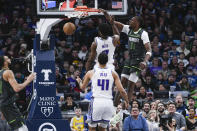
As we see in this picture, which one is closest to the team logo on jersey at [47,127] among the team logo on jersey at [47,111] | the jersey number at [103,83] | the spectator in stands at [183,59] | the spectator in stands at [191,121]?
the team logo on jersey at [47,111]

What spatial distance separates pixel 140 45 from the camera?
44.4 ft

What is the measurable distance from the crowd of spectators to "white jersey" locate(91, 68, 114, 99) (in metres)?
2.96

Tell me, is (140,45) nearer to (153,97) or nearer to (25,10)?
(153,97)

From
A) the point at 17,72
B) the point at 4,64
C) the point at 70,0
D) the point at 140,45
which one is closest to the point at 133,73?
the point at 140,45

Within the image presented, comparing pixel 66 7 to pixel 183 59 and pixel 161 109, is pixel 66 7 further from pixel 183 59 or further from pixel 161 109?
pixel 183 59

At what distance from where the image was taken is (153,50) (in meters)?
20.1

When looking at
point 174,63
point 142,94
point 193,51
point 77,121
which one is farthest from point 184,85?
point 77,121

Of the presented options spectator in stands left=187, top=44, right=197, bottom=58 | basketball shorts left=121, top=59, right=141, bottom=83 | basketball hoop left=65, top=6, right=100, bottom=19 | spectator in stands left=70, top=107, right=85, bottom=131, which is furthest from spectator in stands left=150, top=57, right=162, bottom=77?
basketball hoop left=65, top=6, right=100, bottom=19

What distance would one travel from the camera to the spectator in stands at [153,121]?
14.9 meters

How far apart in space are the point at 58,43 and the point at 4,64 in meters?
9.00

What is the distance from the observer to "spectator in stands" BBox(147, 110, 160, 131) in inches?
585

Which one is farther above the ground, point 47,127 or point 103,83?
point 103,83

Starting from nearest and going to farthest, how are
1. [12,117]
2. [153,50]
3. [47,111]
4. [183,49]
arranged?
1. [12,117]
2. [47,111]
3. [153,50]
4. [183,49]

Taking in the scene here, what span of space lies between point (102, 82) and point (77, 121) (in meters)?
4.72
